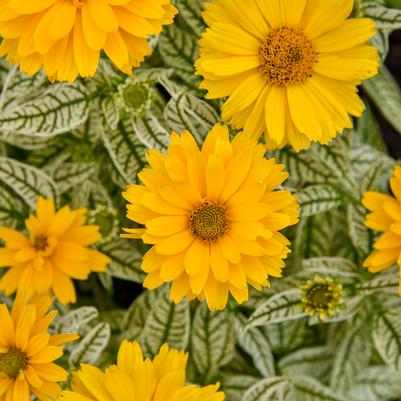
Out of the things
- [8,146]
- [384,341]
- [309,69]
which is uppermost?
[309,69]

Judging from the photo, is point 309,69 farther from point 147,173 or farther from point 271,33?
point 147,173

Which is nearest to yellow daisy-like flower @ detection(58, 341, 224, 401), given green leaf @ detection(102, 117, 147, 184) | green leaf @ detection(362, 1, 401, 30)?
green leaf @ detection(102, 117, 147, 184)

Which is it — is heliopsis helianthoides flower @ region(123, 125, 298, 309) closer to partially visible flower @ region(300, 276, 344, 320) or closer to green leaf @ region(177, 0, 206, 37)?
partially visible flower @ region(300, 276, 344, 320)

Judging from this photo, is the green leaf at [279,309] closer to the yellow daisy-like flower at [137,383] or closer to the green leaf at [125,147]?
the yellow daisy-like flower at [137,383]

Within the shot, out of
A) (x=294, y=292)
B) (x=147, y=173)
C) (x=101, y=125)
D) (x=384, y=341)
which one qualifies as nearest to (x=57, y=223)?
(x=101, y=125)

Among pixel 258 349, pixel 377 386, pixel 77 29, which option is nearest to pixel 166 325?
pixel 258 349

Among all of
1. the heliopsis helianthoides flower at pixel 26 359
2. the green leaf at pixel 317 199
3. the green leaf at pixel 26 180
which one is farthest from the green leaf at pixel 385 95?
the heliopsis helianthoides flower at pixel 26 359
